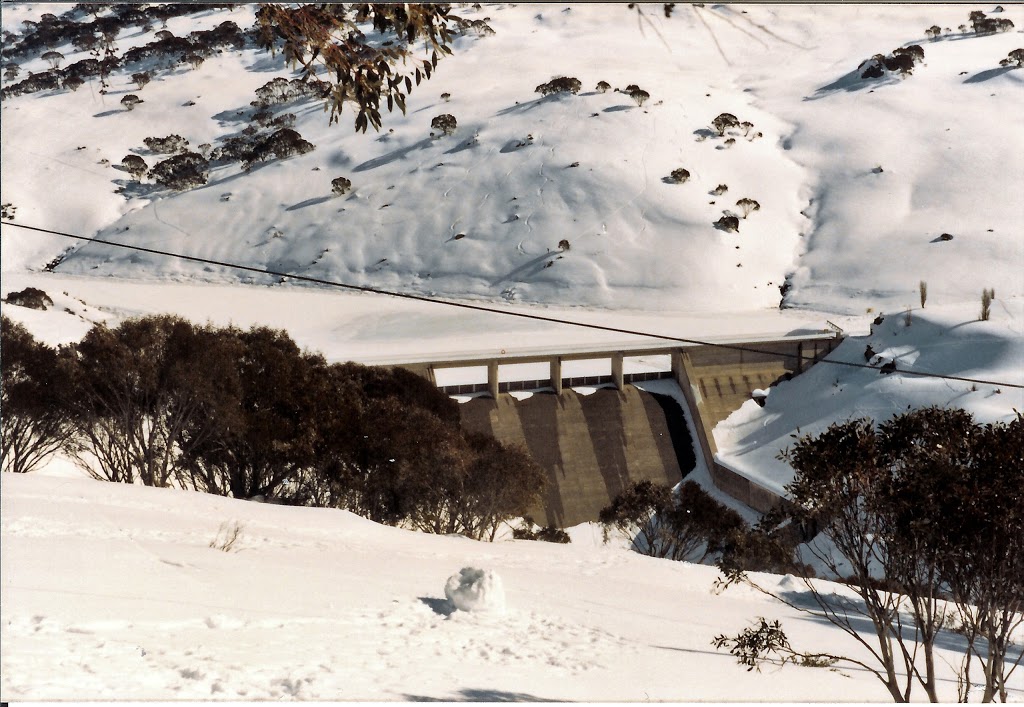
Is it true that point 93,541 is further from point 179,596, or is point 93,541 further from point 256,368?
point 256,368

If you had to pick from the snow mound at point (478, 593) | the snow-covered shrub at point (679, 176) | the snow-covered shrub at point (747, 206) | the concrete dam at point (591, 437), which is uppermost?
the snow mound at point (478, 593)

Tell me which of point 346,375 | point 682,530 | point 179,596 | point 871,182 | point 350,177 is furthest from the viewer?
point 871,182

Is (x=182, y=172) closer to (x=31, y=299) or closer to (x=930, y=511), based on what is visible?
(x=31, y=299)

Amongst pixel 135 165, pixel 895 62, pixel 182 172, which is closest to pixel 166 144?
pixel 182 172

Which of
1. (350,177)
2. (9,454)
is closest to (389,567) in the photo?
(9,454)

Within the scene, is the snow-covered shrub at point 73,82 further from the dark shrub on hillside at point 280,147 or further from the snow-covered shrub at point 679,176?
the snow-covered shrub at point 679,176

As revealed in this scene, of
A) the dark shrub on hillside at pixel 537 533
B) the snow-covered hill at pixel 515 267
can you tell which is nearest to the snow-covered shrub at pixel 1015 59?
the snow-covered hill at pixel 515 267
